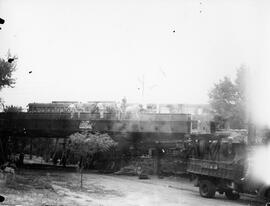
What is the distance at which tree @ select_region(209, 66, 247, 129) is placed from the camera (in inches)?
1582

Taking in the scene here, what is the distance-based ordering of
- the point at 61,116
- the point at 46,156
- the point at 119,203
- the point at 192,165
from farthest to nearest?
the point at 46,156 < the point at 61,116 < the point at 192,165 < the point at 119,203

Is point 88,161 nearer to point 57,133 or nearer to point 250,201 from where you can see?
point 57,133

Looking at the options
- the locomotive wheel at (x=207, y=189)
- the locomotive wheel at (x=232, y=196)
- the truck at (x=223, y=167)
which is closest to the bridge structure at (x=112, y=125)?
the truck at (x=223, y=167)

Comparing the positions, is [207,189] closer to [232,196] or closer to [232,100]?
[232,196]

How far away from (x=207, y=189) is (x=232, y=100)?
27151 millimetres

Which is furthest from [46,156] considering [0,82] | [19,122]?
[0,82]

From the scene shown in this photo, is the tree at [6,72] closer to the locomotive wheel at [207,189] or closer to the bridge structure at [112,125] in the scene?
the bridge structure at [112,125]

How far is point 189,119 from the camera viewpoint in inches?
1252

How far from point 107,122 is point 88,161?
5.47m

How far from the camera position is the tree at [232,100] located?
1582 inches

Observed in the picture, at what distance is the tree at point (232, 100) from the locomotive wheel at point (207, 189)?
21.6 m

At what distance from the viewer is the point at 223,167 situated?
18.0 metres

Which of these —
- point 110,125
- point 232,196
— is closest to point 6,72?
point 110,125

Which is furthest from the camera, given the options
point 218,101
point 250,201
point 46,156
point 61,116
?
point 46,156
